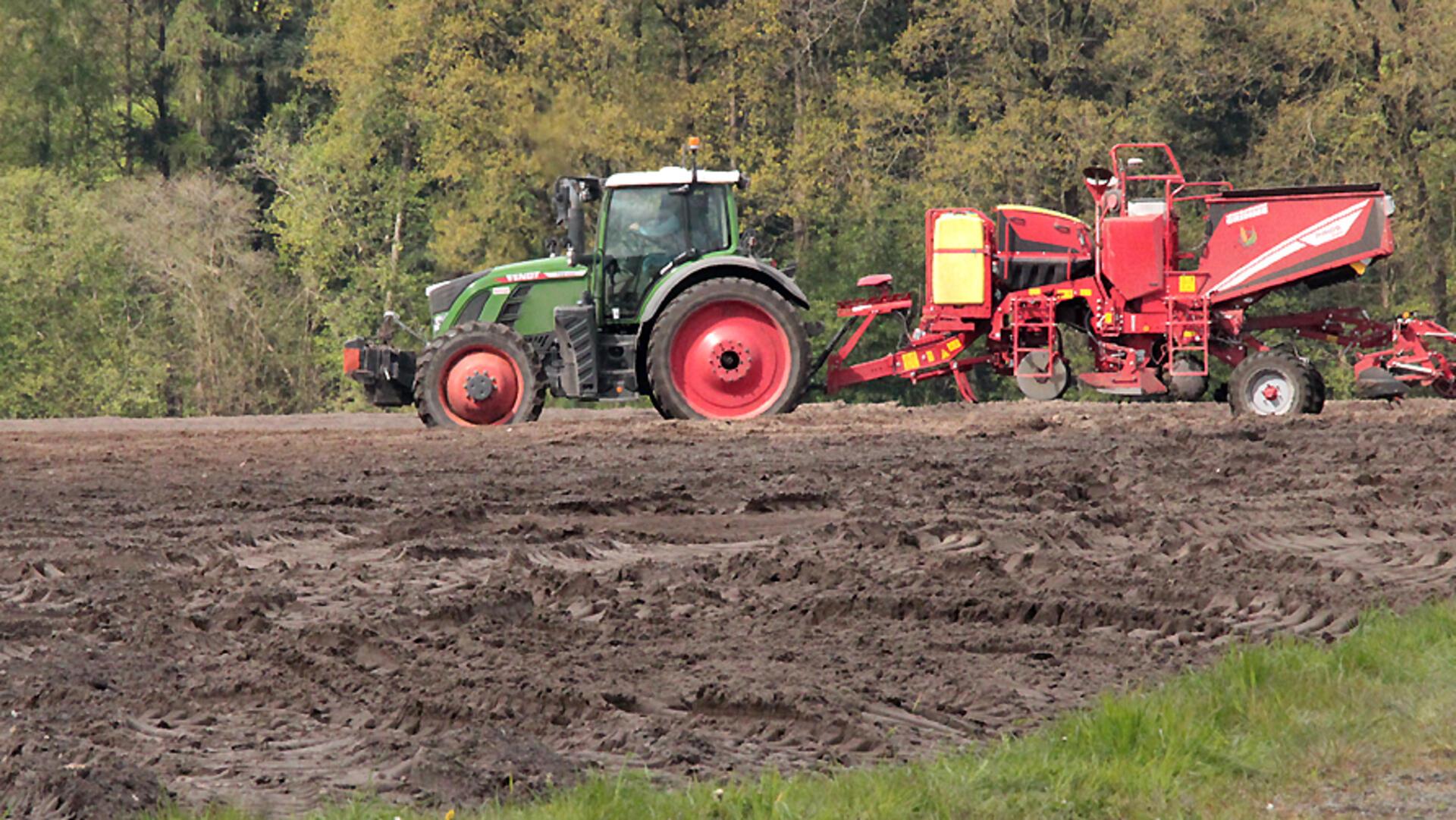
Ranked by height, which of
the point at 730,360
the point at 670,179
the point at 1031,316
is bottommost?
the point at 730,360

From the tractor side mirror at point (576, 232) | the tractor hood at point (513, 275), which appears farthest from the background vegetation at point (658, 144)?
the tractor side mirror at point (576, 232)

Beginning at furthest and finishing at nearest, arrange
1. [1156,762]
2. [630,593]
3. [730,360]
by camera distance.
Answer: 1. [730,360]
2. [630,593]
3. [1156,762]

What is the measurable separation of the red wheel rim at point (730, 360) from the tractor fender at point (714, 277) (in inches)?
11.1

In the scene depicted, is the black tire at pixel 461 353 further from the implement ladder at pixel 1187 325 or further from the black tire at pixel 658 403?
the implement ladder at pixel 1187 325

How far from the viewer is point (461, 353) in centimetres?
1752

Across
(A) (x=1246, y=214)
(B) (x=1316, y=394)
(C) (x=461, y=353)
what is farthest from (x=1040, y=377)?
(C) (x=461, y=353)

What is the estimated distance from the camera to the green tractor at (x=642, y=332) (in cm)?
1727

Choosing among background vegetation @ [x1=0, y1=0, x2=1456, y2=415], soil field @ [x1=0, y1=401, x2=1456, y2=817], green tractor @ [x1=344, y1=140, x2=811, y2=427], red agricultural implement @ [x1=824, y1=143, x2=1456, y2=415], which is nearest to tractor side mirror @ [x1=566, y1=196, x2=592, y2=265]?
green tractor @ [x1=344, y1=140, x2=811, y2=427]

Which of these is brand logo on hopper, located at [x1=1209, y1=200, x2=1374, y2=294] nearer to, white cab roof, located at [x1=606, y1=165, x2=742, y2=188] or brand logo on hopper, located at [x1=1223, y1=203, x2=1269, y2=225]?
brand logo on hopper, located at [x1=1223, y1=203, x2=1269, y2=225]

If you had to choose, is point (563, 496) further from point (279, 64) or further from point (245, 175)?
point (279, 64)

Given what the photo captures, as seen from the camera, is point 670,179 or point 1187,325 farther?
point 1187,325

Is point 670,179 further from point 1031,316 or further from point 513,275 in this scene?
point 1031,316

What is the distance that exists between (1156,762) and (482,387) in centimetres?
1238

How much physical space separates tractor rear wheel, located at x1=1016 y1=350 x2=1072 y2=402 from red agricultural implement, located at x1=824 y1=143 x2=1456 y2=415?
0.03 meters
